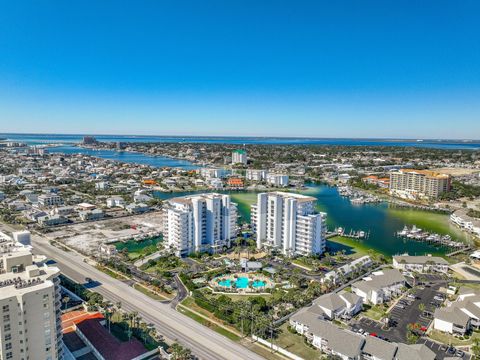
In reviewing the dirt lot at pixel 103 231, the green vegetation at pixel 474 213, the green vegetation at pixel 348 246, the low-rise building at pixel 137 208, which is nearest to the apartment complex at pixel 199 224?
the dirt lot at pixel 103 231

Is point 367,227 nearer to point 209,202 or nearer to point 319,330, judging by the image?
point 209,202

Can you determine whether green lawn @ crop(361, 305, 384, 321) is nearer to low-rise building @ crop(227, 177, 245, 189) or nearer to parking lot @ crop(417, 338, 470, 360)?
parking lot @ crop(417, 338, 470, 360)

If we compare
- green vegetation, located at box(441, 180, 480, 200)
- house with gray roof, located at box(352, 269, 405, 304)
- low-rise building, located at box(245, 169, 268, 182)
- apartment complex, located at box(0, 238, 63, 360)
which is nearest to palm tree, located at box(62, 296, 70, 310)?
apartment complex, located at box(0, 238, 63, 360)

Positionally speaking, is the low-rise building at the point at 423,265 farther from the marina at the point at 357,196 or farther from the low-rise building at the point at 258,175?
the low-rise building at the point at 258,175

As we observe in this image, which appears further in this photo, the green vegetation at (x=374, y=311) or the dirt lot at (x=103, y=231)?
the dirt lot at (x=103, y=231)

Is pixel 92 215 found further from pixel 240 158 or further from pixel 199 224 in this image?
pixel 240 158

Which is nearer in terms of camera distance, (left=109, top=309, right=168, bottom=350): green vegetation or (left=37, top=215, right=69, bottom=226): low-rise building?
(left=109, top=309, right=168, bottom=350): green vegetation
